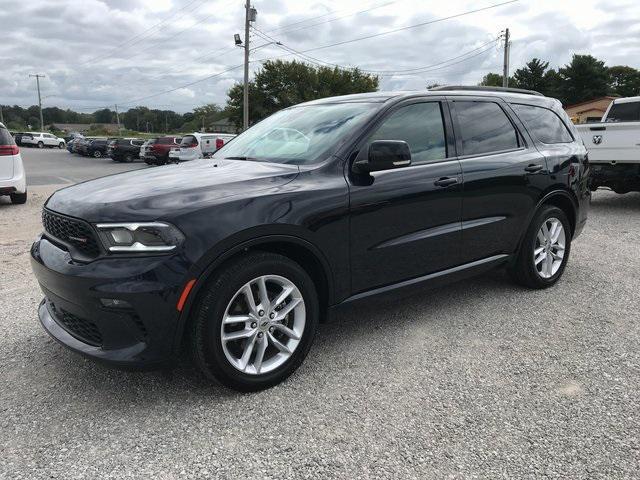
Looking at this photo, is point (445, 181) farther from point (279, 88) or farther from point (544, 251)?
point (279, 88)

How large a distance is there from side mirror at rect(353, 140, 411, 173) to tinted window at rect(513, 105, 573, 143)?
192cm

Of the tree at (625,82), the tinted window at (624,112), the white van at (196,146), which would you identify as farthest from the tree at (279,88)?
the tinted window at (624,112)

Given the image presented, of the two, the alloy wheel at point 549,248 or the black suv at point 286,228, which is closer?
the black suv at point 286,228

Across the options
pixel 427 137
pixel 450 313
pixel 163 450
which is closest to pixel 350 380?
pixel 163 450

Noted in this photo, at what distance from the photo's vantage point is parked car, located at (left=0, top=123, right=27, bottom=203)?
377 inches

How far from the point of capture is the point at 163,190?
2791mm

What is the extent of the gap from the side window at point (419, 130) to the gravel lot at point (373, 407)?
1.28 meters

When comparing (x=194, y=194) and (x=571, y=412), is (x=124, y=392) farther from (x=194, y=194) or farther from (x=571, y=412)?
(x=571, y=412)

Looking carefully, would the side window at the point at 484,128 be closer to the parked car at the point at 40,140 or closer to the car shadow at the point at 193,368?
the car shadow at the point at 193,368

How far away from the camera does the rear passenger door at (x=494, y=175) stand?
12.8 ft

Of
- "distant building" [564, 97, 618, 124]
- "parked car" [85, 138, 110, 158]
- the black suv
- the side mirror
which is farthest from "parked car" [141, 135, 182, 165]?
"distant building" [564, 97, 618, 124]

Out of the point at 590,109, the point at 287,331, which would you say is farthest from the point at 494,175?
the point at 590,109

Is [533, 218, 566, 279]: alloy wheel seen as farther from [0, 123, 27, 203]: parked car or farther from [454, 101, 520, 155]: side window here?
[0, 123, 27, 203]: parked car

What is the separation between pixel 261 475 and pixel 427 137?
251 centimetres
